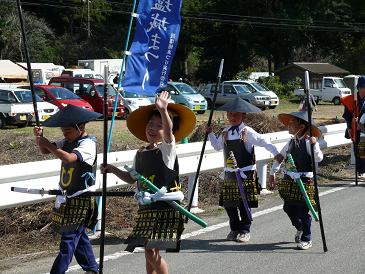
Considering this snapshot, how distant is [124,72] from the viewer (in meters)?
8.23

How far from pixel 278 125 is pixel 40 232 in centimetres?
1043

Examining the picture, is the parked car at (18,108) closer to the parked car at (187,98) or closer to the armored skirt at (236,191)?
the parked car at (187,98)

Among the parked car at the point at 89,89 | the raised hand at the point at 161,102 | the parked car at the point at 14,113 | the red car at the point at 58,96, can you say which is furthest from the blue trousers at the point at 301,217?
the parked car at the point at 89,89

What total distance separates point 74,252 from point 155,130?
4.68ft

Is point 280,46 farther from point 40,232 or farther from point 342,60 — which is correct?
point 40,232

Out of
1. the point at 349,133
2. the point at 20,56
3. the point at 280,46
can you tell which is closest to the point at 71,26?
the point at 20,56

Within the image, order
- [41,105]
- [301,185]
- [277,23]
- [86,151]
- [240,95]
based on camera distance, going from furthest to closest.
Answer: [277,23] → [240,95] → [41,105] → [301,185] → [86,151]

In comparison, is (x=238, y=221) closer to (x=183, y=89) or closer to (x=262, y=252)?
(x=262, y=252)

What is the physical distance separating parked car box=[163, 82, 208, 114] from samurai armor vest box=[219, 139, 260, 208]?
72.6 ft

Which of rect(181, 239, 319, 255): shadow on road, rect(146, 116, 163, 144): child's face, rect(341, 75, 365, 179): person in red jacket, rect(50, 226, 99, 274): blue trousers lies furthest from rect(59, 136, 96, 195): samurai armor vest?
rect(341, 75, 365, 179): person in red jacket

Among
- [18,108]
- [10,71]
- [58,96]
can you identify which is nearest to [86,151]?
[18,108]

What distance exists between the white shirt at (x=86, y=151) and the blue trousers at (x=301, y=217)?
256 centimetres

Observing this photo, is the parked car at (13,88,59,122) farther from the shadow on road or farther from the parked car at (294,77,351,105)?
the parked car at (294,77,351,105)

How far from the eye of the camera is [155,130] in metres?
4.89
